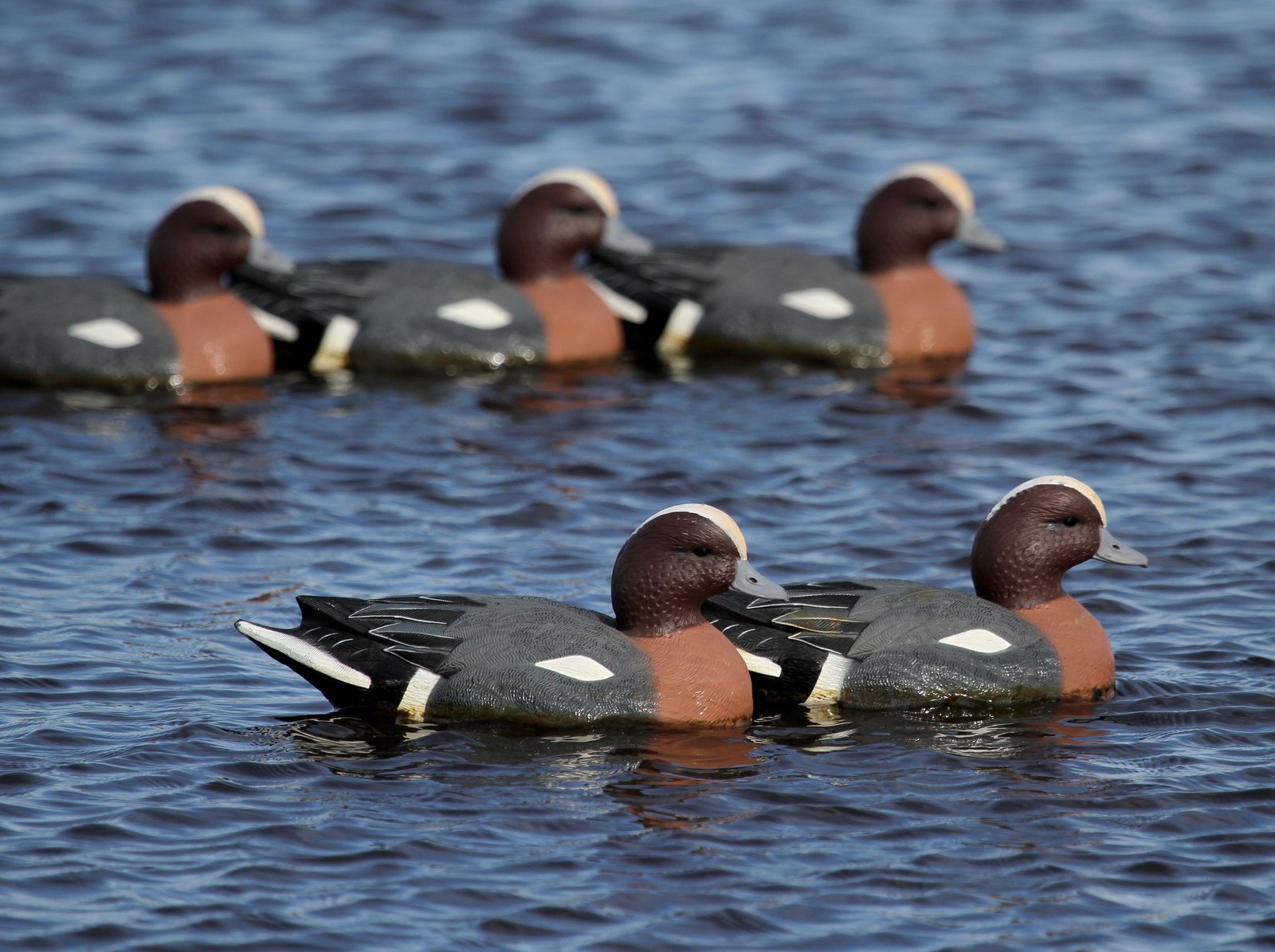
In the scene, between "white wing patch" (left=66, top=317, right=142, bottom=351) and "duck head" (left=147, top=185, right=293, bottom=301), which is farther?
"duck head" (left=147, top=185, right=293, bottom=301)

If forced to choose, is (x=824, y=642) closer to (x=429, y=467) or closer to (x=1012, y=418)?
(x=429, y=467)

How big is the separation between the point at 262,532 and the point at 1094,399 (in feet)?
17.9

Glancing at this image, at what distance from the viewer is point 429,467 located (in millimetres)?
11984

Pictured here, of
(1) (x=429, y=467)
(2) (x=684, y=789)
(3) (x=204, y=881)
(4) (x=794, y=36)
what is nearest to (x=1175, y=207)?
(4) (x=794, y=36)

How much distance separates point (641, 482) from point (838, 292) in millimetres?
2912

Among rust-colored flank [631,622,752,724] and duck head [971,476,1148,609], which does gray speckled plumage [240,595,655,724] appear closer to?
rust-colored flank [631,622,752,724]

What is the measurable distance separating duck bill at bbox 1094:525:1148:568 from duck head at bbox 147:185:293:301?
6064 millimetres

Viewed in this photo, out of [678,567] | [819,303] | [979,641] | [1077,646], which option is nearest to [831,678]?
[979,641]

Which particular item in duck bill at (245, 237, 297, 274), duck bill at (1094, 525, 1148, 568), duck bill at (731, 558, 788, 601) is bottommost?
duck bill at (731, 558, 788, 601)

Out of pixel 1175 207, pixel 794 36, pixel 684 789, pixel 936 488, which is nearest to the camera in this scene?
pixel 684 789

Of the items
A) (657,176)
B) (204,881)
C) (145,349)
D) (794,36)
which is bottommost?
(204,881)

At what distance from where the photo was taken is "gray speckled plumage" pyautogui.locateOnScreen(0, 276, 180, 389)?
12688mm

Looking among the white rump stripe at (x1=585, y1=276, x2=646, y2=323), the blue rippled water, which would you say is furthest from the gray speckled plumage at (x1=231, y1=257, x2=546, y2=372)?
the white rump stripe at (x1=585, y1=276, x2=646, y2=323)

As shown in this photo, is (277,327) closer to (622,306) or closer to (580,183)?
(580,183)
